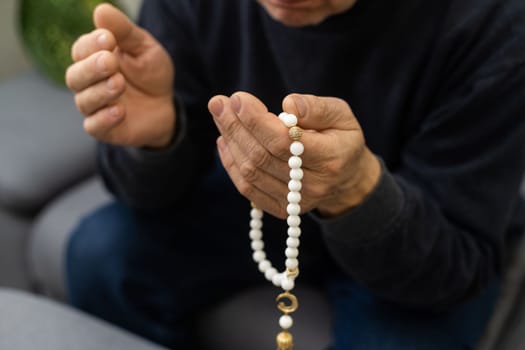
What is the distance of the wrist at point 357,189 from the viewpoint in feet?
1.88

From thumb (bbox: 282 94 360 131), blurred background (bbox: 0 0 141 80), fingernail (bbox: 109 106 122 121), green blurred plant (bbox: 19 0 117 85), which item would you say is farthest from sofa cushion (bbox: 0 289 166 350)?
blurred background (bbox: 0 0 141 80)

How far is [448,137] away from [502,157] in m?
0.06

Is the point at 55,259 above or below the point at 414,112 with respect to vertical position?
below

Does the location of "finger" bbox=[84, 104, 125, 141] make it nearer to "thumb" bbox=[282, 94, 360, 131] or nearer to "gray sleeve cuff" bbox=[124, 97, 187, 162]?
"gray sleeve cuff" bbox=[124, 97, 187, 162]

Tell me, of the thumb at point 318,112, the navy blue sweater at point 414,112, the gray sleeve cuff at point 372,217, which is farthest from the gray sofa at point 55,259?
the thumb at point 318,112

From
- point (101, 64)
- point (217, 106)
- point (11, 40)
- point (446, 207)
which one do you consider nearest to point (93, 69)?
point (101, 64)

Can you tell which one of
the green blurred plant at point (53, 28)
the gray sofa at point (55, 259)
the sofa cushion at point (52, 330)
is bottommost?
the gray sofa at point (55, 259)

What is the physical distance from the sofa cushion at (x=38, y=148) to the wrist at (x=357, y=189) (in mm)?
753

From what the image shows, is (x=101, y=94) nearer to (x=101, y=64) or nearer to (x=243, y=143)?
(x=101, y=64)

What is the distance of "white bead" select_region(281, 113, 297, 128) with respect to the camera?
47 centimetres

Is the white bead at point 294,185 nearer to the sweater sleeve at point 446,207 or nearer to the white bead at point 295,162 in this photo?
the white bead at point 295,162

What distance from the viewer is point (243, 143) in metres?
0.49

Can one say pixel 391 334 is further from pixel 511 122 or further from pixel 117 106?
pixel 117 106

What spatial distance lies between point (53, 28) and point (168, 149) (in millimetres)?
661
